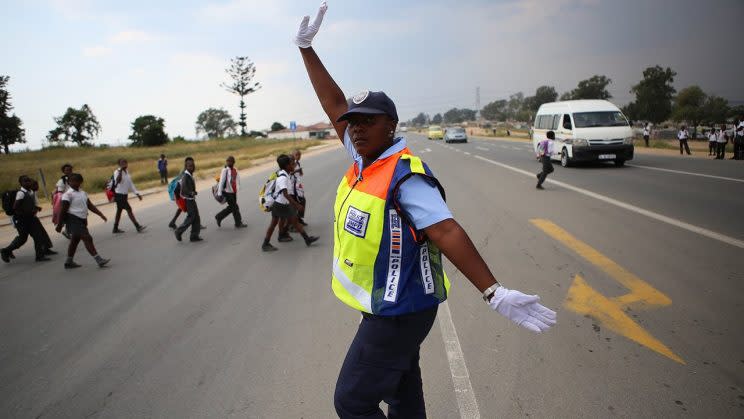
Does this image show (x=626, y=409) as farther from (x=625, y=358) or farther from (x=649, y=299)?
(x=649, y=299)

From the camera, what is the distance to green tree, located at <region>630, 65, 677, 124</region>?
6200 cm

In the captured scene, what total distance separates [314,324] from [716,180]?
37.9 feet

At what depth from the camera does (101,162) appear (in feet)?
132

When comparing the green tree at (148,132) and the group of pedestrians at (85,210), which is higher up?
the green tree at (148,132)

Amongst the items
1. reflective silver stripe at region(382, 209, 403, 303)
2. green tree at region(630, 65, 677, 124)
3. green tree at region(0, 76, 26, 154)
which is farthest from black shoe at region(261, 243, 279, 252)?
green tree at region(630, 65, 677, 124)

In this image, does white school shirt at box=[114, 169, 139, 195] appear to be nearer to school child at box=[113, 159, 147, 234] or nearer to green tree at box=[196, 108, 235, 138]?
school child at box=[113, 159, 147, 234]

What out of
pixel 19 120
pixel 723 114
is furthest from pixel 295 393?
pixel 723 114

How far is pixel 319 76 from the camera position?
101 inches

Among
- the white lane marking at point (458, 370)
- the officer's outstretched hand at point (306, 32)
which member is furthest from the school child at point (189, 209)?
the officer's outstretched hand at point (306, 32)

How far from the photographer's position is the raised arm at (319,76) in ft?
8.20

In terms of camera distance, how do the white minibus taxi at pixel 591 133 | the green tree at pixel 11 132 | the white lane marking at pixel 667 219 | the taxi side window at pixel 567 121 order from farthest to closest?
the green tree at pixel 11 132 < the taxi side window at pixel 567 121 < the white minibus taxi at pixel 591 133 < the white lane marking at pixel 667 219

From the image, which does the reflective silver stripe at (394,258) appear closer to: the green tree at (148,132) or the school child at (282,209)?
the school child at (282,209)

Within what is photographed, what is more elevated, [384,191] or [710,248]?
[384,191]

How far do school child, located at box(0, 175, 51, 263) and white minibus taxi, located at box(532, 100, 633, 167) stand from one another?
49.3ft
